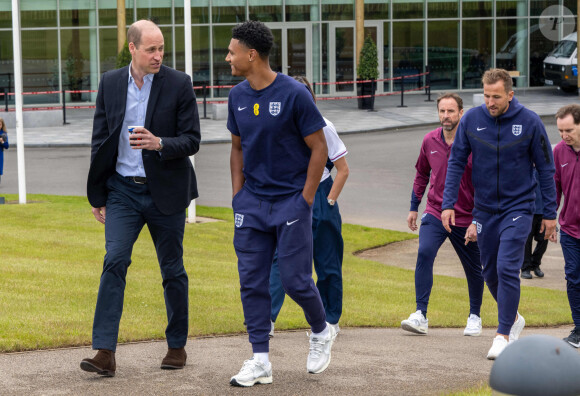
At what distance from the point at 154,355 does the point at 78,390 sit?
877 millimetres

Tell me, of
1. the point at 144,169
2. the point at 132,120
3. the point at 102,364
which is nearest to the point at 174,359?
the point at 102,364

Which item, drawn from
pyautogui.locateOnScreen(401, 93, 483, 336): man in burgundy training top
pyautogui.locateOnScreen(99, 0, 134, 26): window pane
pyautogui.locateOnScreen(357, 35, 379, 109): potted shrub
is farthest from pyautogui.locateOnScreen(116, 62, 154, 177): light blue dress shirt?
pyautogui.locateOnScreen(99, 0, 134, 26): window pane

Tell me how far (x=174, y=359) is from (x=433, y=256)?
8.02ft

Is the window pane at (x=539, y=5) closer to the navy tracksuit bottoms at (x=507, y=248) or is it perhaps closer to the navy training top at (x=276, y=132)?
the navy tracksuit bottoms at (x=507, y=248)

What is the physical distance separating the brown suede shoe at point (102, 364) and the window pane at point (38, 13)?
32892mm

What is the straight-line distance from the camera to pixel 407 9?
3875cm

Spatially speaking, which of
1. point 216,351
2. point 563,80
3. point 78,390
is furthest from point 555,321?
point 563,80

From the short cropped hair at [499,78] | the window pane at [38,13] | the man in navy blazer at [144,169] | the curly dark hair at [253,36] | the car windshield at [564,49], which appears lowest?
the man in navy blazer at [144,169]

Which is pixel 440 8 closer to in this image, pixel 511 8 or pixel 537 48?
pixel 511 8

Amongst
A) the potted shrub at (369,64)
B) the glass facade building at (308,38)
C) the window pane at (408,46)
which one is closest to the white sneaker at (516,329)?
the potted shrub at (369,64)

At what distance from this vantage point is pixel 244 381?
5023mm

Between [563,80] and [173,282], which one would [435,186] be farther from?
[563,80]

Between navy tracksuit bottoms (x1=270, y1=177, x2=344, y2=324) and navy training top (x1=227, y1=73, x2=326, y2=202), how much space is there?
4.80 ft

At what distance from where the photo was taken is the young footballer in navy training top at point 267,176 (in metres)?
5.07
